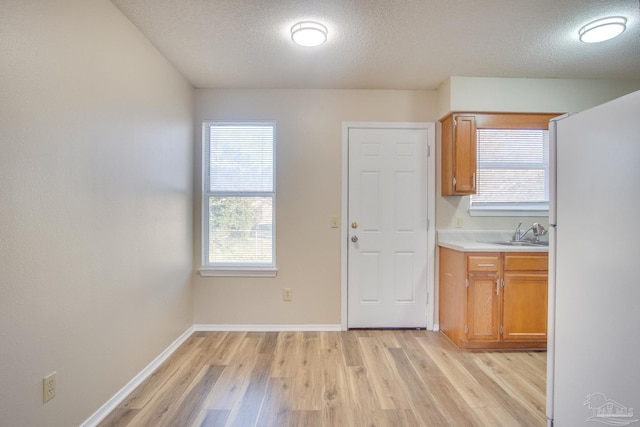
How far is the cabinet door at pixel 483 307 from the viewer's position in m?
2.51

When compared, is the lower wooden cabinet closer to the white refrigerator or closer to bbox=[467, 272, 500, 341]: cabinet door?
bbox=[467, 272, 500, 341]: cabinet door

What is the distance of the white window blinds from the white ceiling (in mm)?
570

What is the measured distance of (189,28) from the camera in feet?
6.66

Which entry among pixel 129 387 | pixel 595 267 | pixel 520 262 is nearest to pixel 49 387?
pixel 129 387

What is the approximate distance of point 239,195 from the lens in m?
3.02

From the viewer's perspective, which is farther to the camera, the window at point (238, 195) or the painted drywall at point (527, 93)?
the window at point (238, 195)

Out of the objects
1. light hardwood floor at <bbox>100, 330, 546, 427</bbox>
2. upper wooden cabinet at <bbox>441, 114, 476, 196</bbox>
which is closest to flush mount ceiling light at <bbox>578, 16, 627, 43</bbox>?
upper wooden cabinet at <bbox>441, 114, 476, 196</bbox>

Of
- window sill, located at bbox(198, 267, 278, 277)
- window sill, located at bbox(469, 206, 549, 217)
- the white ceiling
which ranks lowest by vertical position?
window sill, located at bbox(198, 267, 278, 277)

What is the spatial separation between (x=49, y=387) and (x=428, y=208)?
9.87ft

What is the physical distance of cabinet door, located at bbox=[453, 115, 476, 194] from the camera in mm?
2762

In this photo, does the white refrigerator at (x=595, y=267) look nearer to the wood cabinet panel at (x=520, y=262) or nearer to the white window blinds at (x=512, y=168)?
the wood cabinet panel at (x=520, y=262)

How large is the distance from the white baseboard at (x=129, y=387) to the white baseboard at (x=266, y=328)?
29 centimetres

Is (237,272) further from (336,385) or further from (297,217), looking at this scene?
(336,385)

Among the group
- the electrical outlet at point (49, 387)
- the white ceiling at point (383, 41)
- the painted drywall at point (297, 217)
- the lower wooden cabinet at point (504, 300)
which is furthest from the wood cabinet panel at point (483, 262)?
the electrical outlet at point (49, 387)
